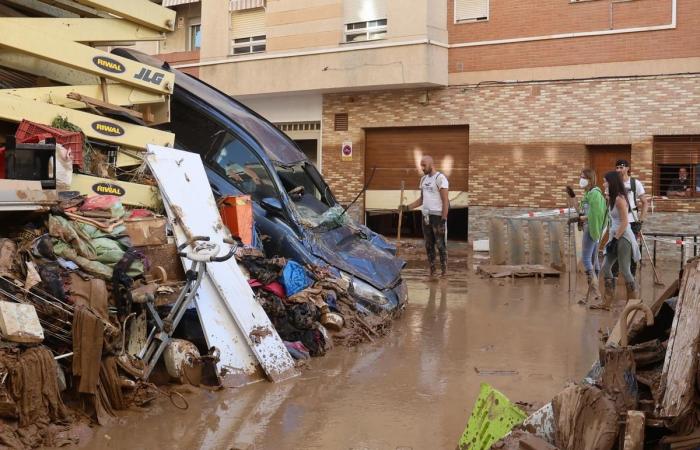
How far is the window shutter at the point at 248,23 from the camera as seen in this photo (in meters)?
20.0

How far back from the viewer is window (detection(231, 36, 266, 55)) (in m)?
20.1

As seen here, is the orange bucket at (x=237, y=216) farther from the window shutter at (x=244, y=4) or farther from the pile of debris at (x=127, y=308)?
the window shutter at (x=244, y=4)

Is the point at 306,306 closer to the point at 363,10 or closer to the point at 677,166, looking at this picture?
the point at 677,166

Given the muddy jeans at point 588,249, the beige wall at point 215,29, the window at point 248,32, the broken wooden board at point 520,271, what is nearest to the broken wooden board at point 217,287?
the muddy jeans at point 588,249

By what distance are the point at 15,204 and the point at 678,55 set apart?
548 inches

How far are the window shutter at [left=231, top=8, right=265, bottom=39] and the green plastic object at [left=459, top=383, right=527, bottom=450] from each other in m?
17.4

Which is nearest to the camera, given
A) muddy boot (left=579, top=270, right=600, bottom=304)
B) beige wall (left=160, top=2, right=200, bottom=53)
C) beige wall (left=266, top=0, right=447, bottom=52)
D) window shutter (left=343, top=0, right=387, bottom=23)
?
muddy boot (left=579, top=270, right=600, bottom=304)

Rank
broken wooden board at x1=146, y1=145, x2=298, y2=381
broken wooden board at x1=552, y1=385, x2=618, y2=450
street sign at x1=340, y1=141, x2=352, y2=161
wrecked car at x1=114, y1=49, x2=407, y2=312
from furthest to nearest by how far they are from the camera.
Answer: street sign at x1=340, y1=141, x2=352, y2=161 < wrecked car at x1=114, y1=49, x2=407, y2=312 < broken wooden board at x1=146, y1=145, x2=298, y2=381 < broken wooden board at x1=552, y1=385, x2=618, y2=450

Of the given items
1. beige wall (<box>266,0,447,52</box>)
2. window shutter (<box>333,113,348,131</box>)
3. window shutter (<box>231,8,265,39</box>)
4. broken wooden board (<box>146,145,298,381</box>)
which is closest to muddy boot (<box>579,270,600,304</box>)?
broken wooden board (<box>146,145,298,381</box>)

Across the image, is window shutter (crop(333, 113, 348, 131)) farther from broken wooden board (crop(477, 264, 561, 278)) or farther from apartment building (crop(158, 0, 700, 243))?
broken wooden board (crop(477, 264, 561, 278))

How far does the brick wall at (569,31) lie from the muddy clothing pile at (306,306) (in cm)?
1086

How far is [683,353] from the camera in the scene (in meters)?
3.52

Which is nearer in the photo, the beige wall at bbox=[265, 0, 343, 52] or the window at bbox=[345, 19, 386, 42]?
the window at bbox=[345, 19, 386, 42]

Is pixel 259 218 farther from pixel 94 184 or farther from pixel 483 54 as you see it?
pixel 483 54
